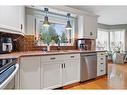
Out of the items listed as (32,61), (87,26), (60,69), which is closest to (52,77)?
(60,69)

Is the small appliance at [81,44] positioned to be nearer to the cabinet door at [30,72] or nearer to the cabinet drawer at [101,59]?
the cabinet drawer at [101,59]

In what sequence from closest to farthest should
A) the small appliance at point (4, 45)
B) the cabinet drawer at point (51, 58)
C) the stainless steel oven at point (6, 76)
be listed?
the stainless steel oven at point (6, 76)
the small appliance at point (4, 45)
the cabinet drawer at point (51, 58)

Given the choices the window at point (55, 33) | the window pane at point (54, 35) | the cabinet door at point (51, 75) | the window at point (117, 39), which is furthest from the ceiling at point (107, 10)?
the window at point (117, 39)

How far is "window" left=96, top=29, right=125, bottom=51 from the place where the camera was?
8.99m

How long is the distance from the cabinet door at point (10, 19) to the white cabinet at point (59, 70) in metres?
0.83

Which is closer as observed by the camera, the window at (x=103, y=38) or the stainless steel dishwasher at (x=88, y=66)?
the stainless steel dishwasher at (x=88, y=66)

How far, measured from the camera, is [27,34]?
4.06 meters

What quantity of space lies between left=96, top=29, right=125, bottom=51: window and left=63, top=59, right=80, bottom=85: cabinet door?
513 cm

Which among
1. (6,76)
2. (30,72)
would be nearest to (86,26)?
(30,72)

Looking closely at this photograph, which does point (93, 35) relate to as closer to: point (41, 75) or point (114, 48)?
point (41, 75)

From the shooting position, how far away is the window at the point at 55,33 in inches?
173

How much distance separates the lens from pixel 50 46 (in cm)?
453

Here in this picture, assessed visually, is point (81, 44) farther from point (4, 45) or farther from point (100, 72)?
point (4, 45)

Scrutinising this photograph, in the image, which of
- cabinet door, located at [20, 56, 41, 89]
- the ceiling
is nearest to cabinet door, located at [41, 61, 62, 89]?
cabinet door, located at [20, 56, 41, 89]
